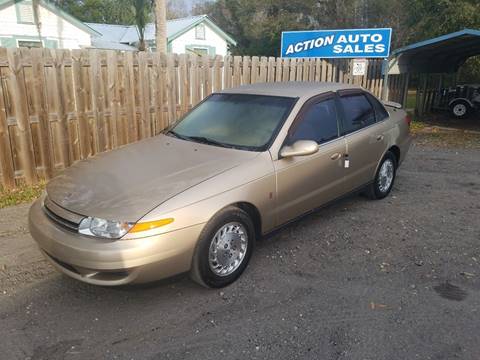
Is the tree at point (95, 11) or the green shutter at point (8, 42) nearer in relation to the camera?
the green shutter at point (8, 42)

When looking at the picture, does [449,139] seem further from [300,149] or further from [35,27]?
[35,27]

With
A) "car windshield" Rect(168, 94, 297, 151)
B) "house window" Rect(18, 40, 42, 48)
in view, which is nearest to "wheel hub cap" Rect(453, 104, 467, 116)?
"car windshield" Rect(168, 94, 297, 151)

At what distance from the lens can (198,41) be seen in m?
30.6

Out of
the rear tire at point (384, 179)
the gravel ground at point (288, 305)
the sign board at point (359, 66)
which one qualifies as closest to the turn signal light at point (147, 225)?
the gravel ground at point (288, 305)

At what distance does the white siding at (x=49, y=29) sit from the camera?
2105 cm

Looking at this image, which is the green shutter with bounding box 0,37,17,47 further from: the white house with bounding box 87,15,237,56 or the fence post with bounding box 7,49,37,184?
the fence post with bounding box 7,49,37,184

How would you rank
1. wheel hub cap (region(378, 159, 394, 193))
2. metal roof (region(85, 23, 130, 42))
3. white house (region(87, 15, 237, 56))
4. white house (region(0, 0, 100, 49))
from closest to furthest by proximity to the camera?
wheel hub cap (region(378, 159, 394, 193))
white house (region(0, 0, 100, 49))
white house (region(87, 15, 237, 56))
metal roof (region(85, 23, 130, 42))

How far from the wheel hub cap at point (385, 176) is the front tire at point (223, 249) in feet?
8.92

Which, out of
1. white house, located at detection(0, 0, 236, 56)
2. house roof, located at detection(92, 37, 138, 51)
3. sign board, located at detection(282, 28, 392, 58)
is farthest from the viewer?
house roof, located at detection(92, 37, 138, 51)

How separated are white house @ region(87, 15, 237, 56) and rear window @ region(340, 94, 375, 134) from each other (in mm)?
25179

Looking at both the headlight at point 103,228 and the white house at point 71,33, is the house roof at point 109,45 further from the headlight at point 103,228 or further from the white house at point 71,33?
the headlight at point 103,228

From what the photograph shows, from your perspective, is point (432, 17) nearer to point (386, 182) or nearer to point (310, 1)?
point (310, 1)

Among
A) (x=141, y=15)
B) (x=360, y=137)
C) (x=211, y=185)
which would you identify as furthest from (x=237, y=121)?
(x=141, y=15)

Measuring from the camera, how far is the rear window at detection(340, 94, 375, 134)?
4.91 m
